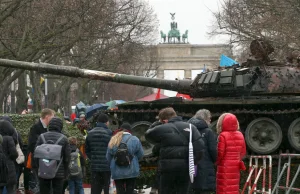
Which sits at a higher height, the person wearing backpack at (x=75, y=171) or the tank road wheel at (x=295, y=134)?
the tank road wheel at (x=295, y=134)

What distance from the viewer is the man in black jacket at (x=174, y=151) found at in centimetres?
1059

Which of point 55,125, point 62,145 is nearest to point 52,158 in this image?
point 62,145

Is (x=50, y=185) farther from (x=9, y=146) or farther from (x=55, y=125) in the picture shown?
(x=9, y=146)

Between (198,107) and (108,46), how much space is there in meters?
23.0

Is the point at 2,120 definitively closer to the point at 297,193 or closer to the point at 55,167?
the point at 55,167

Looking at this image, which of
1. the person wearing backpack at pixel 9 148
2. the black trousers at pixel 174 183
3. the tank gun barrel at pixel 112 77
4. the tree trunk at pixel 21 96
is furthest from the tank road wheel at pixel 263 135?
the tree trunk at pixel 21 96

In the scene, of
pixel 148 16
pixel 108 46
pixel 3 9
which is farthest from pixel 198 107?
pixel 148 16

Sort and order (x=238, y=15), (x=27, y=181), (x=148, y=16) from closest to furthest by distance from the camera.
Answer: (x=27, y=181)
(x=238, y=15)
(x=148, y=16)

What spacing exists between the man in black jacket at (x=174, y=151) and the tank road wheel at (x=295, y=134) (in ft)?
17.4

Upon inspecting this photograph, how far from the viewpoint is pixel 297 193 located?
14.8 m

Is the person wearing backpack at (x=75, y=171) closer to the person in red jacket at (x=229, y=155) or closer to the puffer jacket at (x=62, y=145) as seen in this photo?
the puffer jacket at (x=62, y=145)

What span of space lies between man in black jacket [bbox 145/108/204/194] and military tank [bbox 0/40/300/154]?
500cm

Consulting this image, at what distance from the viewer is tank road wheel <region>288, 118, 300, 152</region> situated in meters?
15.5

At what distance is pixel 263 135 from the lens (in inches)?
618
